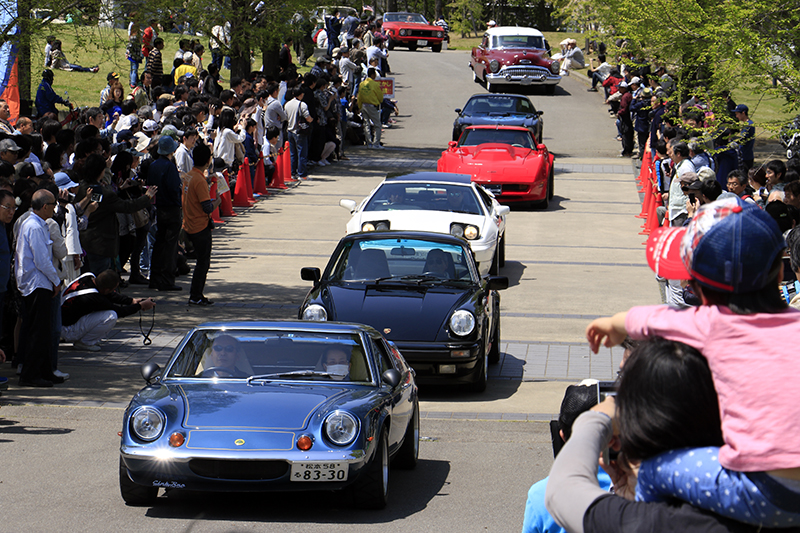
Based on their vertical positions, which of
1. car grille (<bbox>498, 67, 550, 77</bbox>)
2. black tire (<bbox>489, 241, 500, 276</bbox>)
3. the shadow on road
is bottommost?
black tire (<bbox>489, 241, 500, 276</bbox>)

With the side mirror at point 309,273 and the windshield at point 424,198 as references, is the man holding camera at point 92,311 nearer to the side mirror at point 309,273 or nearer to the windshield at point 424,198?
the side mirror at point 309,273

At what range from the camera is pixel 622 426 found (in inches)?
86.5

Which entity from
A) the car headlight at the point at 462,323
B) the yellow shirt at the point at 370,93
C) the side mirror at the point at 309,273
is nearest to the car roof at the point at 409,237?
the side mirror at the point at 309,273

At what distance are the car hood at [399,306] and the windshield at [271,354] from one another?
232 cm

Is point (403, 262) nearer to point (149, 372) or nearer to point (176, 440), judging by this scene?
point (149, 372)

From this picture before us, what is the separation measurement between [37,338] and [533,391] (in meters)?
4.70

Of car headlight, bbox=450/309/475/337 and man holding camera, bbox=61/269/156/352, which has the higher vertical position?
car headlight, bbox=450/309/475/337

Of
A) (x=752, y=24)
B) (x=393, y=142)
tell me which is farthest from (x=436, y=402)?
(x=393, y=142)

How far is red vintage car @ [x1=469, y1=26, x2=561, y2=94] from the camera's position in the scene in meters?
39.0

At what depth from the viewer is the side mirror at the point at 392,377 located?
22.6ft

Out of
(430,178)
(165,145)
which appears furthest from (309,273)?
(430,178)

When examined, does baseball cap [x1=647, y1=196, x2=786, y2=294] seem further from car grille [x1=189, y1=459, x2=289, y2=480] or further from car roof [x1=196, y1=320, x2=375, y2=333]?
car roof [x1=196, y1=320, x2=375, y2=333]

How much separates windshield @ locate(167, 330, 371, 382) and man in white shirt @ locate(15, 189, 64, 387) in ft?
8.28

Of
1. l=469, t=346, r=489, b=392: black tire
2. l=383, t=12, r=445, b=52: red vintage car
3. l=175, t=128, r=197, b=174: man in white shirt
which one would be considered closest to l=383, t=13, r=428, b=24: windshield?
l=383, t=12, r=445, b=52: red vintage car
